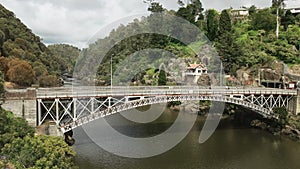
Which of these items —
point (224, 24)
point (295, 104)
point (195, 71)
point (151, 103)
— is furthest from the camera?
point (224, 24)

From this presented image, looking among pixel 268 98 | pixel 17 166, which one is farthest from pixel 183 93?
pixel 17 166

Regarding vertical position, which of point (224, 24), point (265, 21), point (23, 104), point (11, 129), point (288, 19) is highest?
point (288, 19)

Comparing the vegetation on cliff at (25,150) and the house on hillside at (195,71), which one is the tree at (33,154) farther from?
the house on hillside at (195,71)

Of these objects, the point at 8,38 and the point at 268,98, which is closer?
the point at 268,98

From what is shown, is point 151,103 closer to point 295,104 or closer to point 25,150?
point 25,150

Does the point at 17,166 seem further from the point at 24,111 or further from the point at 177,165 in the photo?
the point at 177,165

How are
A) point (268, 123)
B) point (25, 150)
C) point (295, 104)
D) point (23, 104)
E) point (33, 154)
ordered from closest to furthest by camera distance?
point (25, 150), point (33, 154), point (23, 104), point (295, 104), point (268, 123)

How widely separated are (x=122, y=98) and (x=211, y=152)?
10.5 meters

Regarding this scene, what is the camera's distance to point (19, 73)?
34562 millimetres

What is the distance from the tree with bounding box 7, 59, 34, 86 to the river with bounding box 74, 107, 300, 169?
27.3 feet

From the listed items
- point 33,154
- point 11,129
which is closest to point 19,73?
point 11,129

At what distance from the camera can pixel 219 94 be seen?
1400 inches

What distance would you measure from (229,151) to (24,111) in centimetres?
2026

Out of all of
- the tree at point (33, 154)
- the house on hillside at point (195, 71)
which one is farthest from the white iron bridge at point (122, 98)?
the house on hillside at point (195, 71)
